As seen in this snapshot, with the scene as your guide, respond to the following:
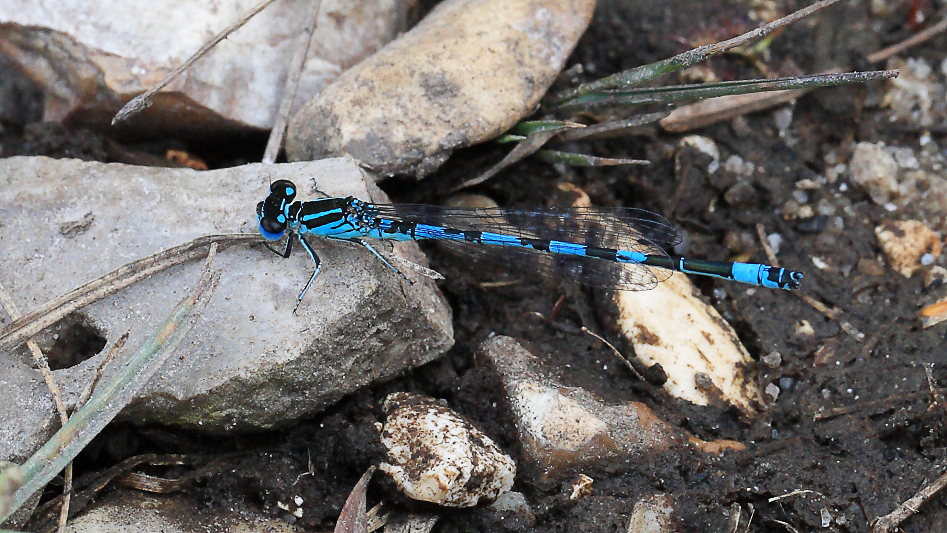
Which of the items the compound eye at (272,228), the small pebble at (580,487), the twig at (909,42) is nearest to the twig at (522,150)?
the compound eye at (272,228)

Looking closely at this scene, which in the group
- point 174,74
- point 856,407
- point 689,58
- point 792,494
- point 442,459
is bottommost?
point 856,407

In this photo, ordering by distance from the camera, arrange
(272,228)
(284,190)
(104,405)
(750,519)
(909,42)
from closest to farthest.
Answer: (104,405) < (750,519) < (272,228) < (284,190) < (909,42)

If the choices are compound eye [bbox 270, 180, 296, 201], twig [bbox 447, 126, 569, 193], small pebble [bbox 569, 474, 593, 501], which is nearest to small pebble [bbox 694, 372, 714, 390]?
small pebble [bbox 569, 474, 593, 501]

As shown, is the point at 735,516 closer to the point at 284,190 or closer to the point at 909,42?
the point at 284,190

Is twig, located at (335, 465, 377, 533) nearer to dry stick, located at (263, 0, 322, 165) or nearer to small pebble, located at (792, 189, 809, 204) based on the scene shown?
dry stick, located at (263, 0, 322, 165)

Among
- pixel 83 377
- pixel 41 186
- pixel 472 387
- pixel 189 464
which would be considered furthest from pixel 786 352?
pixel 41 186

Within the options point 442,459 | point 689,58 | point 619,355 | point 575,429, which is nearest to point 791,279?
point 619,355

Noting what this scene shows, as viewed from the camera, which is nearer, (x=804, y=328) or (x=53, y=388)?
(x=53, y=388)
